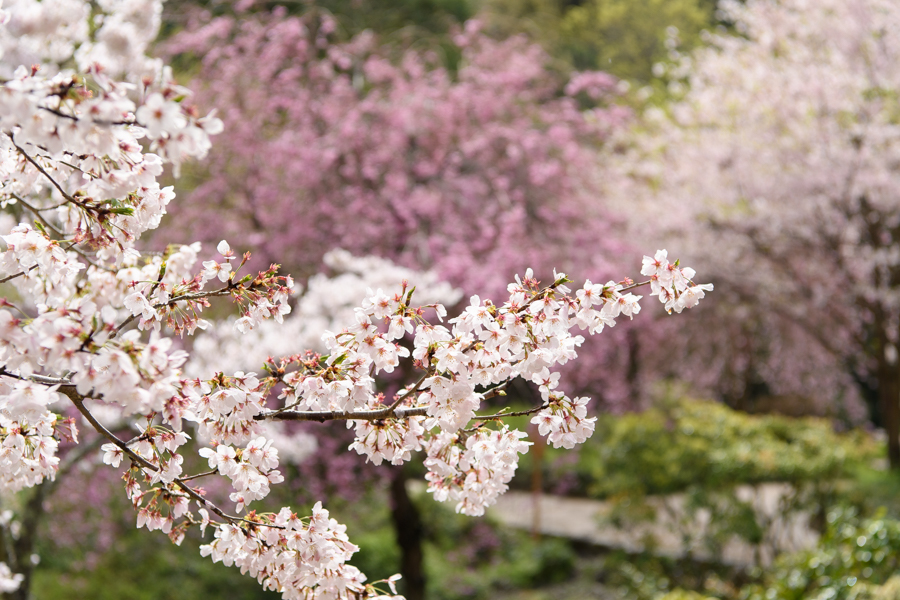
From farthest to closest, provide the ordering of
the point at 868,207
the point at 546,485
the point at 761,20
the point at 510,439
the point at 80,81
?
the point at 546,485
the point at 761,20
the point at 868,207
the point at 510,439
the point at 80,81

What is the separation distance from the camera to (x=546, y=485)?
10562 millimetres

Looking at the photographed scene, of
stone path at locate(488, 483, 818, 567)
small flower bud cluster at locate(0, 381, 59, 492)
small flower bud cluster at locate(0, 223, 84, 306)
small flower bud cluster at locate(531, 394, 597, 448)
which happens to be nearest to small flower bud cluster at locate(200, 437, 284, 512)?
small flower bud cluster at locate(0, 381, 59, 492)

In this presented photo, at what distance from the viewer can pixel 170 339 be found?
1.14m

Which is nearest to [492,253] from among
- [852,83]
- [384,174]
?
[384,174]

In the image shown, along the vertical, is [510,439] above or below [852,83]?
above

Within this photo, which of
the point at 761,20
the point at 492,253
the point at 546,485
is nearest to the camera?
the point at 492,253

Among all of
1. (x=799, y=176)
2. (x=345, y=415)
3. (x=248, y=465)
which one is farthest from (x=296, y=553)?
(x=799, y=176)

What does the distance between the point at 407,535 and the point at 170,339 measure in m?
5.69

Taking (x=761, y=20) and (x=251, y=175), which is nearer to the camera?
(x=251, y=175)

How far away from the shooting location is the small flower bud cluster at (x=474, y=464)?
5.26ft

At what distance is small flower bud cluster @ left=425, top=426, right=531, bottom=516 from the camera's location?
63.1 inches

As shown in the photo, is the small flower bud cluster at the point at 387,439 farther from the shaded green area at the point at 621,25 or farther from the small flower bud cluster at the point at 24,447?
the shaded green area at the point at 621,25

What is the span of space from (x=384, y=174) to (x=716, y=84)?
4.77 metres

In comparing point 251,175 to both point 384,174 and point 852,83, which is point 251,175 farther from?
point 852,83
